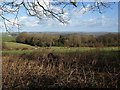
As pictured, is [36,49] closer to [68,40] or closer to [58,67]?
[68,40]

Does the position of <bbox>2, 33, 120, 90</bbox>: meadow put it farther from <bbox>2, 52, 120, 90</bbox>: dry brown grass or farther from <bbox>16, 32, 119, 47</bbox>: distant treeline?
<bbox>16, 32, 119, 47</bbox>: distant treeline

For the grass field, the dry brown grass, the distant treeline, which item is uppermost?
the distant treeline

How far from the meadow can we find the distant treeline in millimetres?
156

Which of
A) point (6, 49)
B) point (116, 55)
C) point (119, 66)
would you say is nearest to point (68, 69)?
point (119, 66)

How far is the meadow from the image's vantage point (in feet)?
20.4

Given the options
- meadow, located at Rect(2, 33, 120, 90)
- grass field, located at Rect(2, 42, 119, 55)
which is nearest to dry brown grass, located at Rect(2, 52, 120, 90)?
meadow, located at Rect(2, 33, 120, 90)

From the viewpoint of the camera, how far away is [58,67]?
6.87m

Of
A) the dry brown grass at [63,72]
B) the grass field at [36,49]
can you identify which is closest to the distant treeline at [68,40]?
the grass field at [36,49]

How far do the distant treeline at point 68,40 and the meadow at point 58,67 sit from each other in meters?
0.16

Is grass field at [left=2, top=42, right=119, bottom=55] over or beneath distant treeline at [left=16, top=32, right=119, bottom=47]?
beneath

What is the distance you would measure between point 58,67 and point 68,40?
149 centimetres

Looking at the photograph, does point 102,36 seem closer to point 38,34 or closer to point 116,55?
point 116,55

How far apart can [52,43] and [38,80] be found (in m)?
1.86

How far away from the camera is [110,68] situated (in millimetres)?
6859
